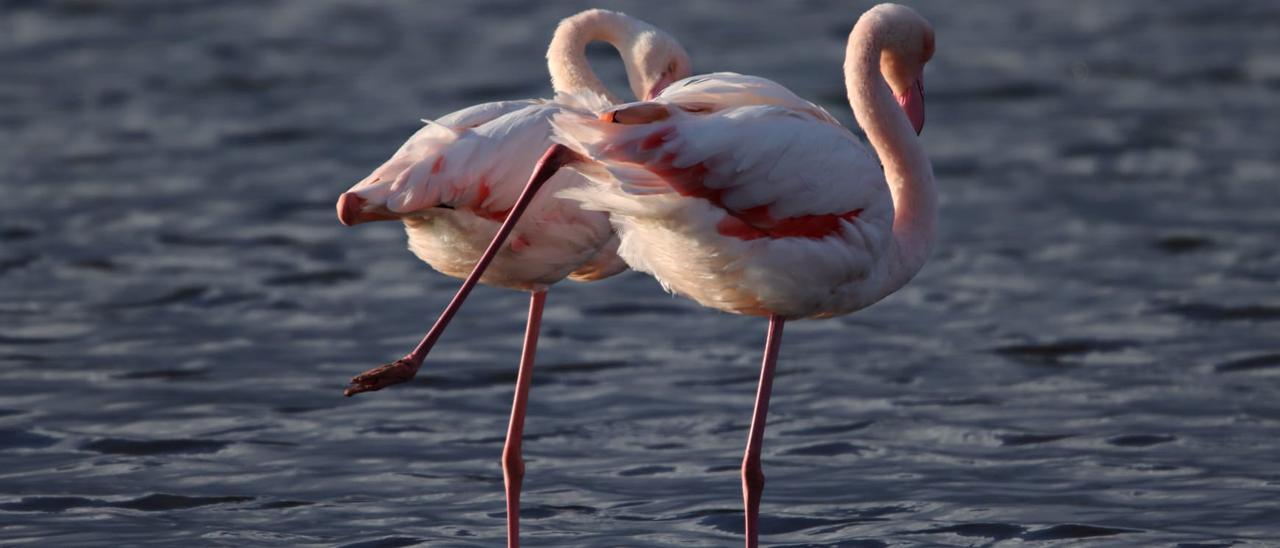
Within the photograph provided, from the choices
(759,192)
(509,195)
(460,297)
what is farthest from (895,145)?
(460,297)

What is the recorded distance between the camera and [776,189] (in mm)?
A: 5539

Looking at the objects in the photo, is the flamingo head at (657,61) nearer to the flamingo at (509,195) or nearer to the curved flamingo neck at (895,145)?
the flamingo at (509,195)

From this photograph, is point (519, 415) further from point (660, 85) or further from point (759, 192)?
point (759, 192)

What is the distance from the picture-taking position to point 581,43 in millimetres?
6941

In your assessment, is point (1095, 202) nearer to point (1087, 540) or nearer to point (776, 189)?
point (1087, 540)

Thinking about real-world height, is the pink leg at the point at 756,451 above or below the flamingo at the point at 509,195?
below

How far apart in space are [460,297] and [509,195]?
18.8 inches

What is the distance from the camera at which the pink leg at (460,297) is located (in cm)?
545

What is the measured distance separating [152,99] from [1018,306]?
23.9 ft

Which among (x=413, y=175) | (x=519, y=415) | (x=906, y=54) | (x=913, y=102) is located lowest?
(x=519, y=415)

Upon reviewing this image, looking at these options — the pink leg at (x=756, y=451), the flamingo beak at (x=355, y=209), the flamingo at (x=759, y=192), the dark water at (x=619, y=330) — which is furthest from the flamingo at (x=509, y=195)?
the dark water at (x=619, y=330)

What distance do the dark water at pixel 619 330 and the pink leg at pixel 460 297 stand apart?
5.00ft

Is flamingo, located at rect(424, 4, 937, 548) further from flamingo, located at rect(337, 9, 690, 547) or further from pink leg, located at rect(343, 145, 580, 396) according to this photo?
flamingo, located at rect(337, 9, 690, 547)

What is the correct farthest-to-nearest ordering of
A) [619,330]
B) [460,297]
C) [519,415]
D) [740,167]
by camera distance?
[619,330] < [519,415] < [460,297] < [740,167]
